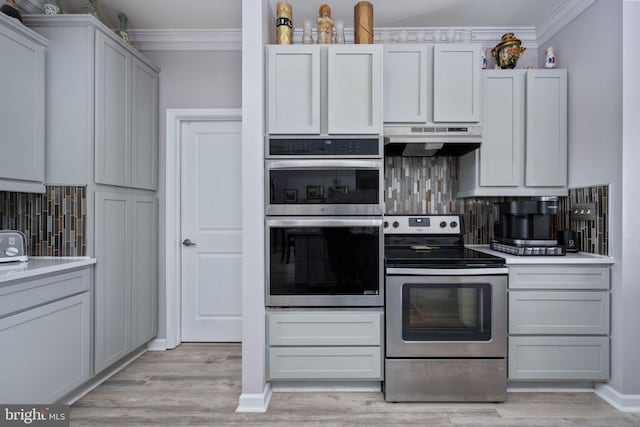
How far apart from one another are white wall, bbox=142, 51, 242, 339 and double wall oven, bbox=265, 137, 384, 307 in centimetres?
115

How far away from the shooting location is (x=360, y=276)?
223 centimetres

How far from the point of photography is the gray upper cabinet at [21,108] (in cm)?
190

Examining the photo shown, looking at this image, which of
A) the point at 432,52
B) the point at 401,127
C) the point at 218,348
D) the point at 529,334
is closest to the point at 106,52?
the point at 401,127

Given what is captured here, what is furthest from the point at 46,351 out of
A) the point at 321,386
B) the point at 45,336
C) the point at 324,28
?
the point at 324,28

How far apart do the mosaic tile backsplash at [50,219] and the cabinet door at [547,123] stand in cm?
312

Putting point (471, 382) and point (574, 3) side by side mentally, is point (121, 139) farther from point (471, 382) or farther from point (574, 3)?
point (574, 3)

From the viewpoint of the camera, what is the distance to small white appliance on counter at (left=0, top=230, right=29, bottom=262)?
192 centimetres

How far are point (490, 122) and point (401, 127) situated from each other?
71 centimetres

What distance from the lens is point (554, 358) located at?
2.24 m

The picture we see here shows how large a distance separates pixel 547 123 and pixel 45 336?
3468 millimetres

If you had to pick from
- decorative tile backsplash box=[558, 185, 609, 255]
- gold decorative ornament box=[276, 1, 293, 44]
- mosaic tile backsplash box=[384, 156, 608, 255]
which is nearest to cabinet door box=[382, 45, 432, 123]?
mosaic tile backsplash box=[384, 156, 608, 255]

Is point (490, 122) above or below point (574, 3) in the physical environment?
below
